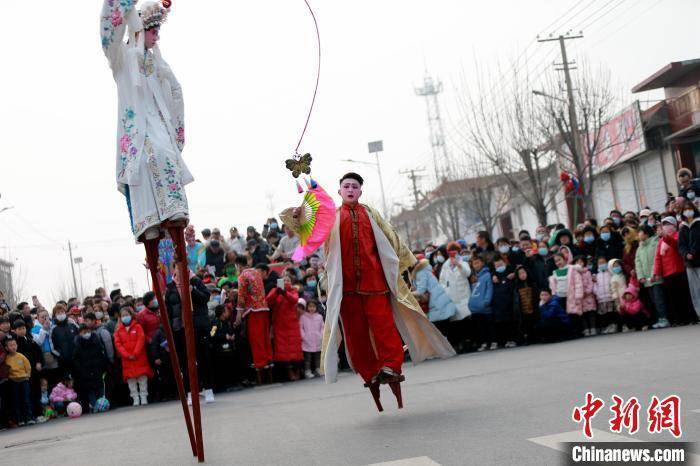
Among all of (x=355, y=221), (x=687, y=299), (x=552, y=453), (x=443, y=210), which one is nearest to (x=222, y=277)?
(x=687, y=299)

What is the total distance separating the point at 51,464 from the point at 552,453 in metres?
4.34

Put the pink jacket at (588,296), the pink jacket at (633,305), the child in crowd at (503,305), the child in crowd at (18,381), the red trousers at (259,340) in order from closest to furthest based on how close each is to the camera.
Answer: the child in crowd at (18,381), the red trousers at (259,340), the pink jacket at (633,305), the pink jacket at (588,296), the child in crowd at (503,305)

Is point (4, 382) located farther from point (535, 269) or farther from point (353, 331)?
point (535, 269)

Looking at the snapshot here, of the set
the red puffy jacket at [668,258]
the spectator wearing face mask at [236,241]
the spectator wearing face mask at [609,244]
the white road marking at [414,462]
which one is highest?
the spectator wearing face mask at [236,241]

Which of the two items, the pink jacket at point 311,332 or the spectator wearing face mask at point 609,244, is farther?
the spectator wearing face mask at point 609,244

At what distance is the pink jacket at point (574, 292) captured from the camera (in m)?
15.8

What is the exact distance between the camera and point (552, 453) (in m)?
4.94

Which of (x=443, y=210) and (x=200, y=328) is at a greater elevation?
(x=443, y=210)

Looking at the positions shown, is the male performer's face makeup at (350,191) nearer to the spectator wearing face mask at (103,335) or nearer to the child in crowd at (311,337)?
the child in crowd at (311,337)

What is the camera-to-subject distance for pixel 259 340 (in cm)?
1509

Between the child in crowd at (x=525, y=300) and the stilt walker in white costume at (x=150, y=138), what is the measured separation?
1053 centimetres

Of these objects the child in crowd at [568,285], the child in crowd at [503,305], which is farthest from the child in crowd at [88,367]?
the child in crowd at [568,285]

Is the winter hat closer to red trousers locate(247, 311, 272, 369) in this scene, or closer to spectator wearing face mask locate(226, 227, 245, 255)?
red trousers locate(247, 311, 272, 369)

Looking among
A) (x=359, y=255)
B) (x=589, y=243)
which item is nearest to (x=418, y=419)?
(x=359, y=255)
